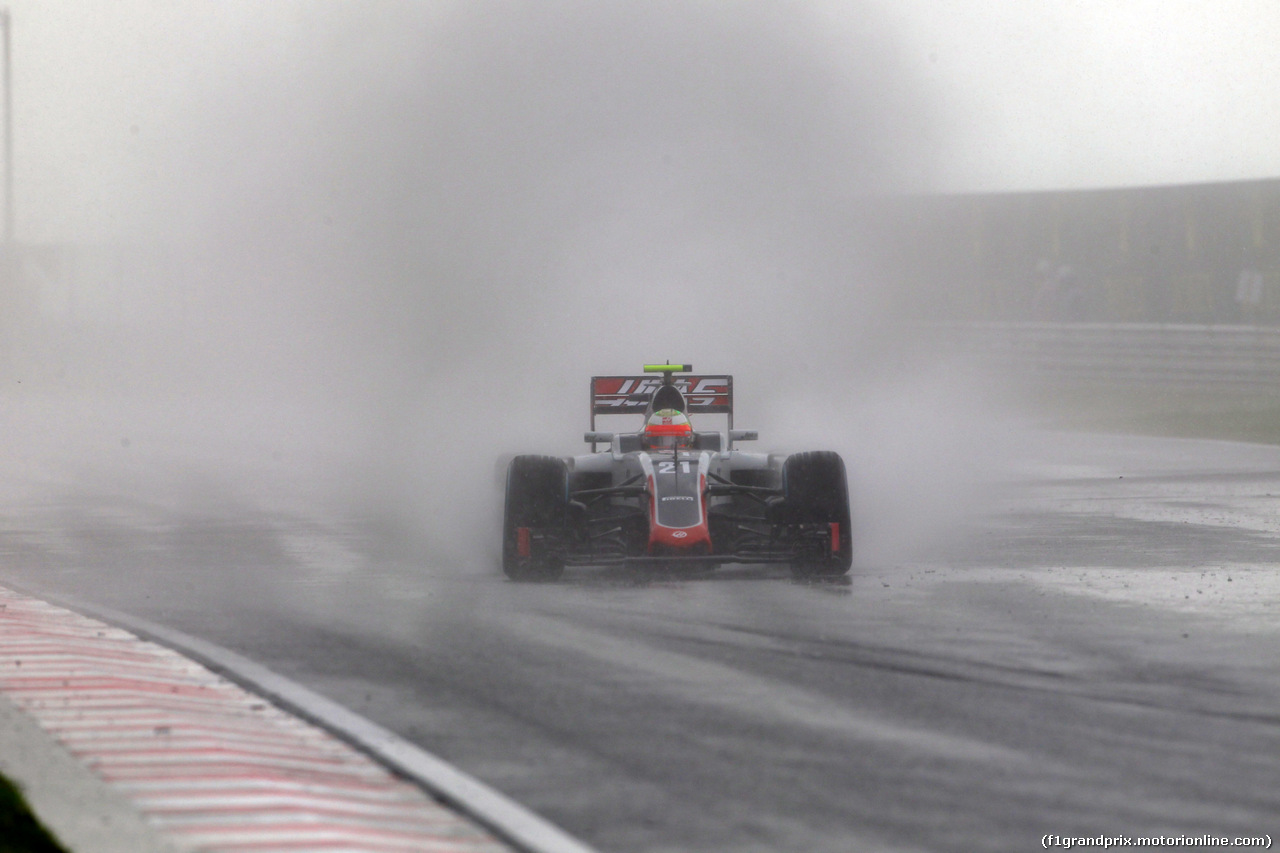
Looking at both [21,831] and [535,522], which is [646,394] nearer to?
[535,522]

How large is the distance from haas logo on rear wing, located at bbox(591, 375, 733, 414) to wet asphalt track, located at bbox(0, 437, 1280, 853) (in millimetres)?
1798

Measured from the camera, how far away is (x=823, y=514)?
36.4 feet

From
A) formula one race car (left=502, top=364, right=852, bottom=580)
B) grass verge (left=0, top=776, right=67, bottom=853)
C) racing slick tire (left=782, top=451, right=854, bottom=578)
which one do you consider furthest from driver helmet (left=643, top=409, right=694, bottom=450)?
grass verge (left=0, top=776, right=67, bottom=853)

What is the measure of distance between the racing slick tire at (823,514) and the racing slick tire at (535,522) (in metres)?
1.46

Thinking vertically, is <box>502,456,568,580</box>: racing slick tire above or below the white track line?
above

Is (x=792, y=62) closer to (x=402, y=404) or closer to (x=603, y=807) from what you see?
(x=402, y=404)

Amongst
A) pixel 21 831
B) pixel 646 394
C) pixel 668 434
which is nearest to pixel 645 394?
pixel 646 394

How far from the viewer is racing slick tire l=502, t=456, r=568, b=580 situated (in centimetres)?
1105

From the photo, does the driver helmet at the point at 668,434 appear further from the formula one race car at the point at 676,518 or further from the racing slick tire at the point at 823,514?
the racing slick tire at the point at 823,514

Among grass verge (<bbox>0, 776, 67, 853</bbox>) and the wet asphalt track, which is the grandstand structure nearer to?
the wet asphalt track

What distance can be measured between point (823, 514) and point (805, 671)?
3.49m

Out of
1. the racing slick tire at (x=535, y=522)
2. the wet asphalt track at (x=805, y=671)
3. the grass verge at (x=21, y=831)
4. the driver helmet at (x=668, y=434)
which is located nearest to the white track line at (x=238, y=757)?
the wet asphalt track at (x=805, y=671)

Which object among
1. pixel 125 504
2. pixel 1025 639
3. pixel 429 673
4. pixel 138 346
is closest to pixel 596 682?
pixel 429 673

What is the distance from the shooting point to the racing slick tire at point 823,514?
1107 cm
